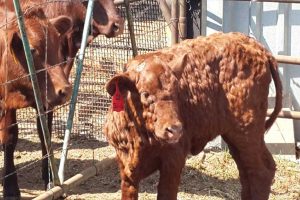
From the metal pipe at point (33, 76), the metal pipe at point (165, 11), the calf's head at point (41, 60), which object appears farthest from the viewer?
the metal pipe at point (165, 11)

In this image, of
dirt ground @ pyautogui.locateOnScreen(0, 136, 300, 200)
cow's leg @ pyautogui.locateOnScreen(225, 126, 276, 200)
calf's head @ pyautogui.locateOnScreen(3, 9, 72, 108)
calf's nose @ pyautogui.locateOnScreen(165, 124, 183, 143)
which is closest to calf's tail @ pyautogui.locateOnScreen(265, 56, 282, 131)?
cow's leg @ pyautogui.locateOnScreen(225, 126, 276, 200)

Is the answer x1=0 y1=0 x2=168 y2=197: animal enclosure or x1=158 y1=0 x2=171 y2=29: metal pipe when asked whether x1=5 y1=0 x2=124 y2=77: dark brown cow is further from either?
x1=0 y1=0 x2=168 y2=197: animal enclosure

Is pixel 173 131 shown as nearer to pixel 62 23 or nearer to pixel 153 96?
pixel 153 96

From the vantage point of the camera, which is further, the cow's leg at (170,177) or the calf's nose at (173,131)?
the cow's leg at (170,177)

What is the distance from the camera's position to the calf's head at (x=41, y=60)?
4.94 m

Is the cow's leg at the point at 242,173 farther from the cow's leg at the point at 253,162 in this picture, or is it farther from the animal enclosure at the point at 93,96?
the animal enclosure at the point at 93,96

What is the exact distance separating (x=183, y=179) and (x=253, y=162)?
1.47 metres

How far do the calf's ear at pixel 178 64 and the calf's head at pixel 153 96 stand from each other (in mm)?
75

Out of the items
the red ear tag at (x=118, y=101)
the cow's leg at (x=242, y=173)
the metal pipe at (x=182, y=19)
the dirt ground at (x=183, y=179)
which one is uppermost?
the metal pipe at (x=182, y=19)

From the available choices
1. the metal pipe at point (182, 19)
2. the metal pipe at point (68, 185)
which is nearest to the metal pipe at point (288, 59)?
the metal pipe at point (182, 19)

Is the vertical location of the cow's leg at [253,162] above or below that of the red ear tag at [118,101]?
below

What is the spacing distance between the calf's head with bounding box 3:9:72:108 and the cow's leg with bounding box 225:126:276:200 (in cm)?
128

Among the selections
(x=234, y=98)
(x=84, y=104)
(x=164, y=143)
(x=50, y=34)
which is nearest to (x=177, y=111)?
(x=164, y=143)

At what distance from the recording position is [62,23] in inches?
220
